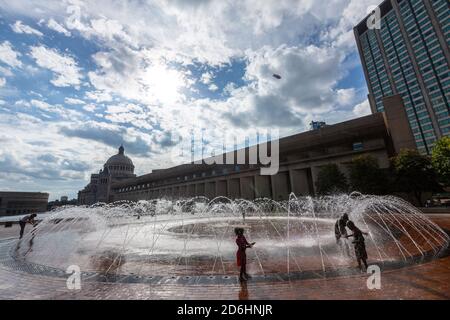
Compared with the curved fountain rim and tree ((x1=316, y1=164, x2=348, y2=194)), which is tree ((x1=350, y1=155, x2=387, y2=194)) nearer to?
tree ((x1=316, y1=164, x2=348, y2=194))

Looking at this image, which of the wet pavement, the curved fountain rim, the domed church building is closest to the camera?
the wet pavement

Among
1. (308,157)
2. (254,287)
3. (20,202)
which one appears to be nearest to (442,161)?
(308,157)

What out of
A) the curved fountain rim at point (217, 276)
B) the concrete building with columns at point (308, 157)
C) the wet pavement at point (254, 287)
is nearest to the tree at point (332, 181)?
the concrete building with columns at point (308, 157)

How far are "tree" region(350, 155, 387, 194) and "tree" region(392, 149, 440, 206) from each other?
2.04 m

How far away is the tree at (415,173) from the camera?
2553 centimetres

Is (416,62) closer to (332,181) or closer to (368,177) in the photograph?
(332,181)

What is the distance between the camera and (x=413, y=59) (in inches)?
3081

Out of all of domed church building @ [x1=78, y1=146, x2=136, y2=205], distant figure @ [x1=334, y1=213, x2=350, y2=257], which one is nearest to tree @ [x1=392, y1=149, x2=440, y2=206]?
distant figure @ [x1=334, y1=213, x2=350, y2=257]

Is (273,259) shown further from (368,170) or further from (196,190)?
(196,190)

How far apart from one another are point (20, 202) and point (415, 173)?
144 meters

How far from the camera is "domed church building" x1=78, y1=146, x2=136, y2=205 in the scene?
4815 inches

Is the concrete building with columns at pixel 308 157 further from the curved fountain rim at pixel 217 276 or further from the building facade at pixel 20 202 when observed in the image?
the building facade at pixel 20 202

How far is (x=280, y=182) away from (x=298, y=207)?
7625 millimetres

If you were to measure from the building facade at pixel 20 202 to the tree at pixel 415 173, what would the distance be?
14076 cm
